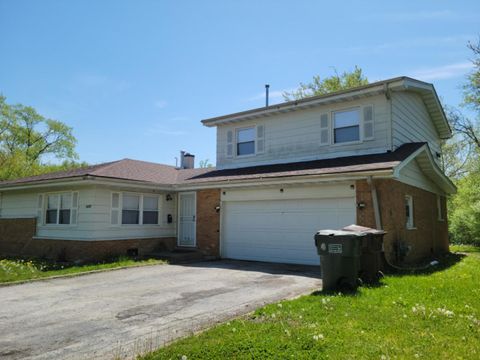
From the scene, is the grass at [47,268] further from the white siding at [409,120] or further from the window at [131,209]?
the white siding at [409,120]

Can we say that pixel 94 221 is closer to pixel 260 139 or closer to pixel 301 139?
pixel 260 139

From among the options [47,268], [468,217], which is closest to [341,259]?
[47,268]

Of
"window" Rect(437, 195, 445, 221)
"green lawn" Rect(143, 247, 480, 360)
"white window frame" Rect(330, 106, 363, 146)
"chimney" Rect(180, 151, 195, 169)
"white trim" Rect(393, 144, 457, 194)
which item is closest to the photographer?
"green lawn" Rect(143, 247, 480, 360)

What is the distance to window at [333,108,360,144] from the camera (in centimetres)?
1344

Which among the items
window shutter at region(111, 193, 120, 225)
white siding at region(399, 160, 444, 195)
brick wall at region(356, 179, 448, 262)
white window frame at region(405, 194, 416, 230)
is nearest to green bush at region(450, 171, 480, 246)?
brick wall at region(356, 179, 448, 262)

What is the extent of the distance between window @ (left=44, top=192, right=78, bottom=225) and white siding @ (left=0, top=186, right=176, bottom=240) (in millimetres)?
242

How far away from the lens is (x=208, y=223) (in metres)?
14.3

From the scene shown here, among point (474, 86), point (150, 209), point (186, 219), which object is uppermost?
point (474, 86)

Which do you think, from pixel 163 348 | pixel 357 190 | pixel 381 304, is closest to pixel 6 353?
pixel 163 348

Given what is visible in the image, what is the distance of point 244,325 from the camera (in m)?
5.23

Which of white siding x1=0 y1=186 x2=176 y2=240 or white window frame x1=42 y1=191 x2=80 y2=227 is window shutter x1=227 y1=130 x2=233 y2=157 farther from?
white window frame x1=42 y1=191 x2=80 y2=227

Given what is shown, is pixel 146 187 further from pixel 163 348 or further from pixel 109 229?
pixel 163 348

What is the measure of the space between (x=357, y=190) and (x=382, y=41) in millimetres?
5851

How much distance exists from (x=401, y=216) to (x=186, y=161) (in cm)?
1316
